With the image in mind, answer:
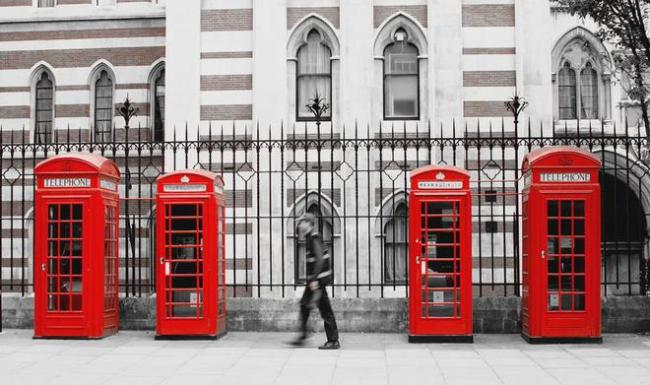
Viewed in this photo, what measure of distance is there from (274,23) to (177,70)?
2.52 m

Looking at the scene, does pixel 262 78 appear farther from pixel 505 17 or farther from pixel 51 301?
pixel 51 301

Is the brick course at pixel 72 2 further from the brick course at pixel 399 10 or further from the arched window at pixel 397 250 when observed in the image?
the arched window at pixel 397 250

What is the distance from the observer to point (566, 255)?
12391mm

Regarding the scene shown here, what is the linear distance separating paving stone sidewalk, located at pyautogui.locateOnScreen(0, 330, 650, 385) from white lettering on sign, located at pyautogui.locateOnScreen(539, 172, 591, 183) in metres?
2.32

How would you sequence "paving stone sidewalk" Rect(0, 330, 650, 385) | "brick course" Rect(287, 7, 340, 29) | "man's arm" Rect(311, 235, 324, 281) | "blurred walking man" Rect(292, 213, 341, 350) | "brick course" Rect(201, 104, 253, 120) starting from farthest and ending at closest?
1. "brick course" Rect(287, 7, 340, 29)
2. "brick course" Rect(201, 104, 253, 120)
3. "man's arm" Rect(311, 235, 324, 281)
4. "blurred walking man" Rect(292, 213, 341, 350)
5. "paving stone sidewalk" Rect(0, 330, 650, 385)

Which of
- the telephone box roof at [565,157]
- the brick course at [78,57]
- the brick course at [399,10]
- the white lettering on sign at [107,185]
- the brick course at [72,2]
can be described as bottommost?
the white lettering on sign at [107,185]

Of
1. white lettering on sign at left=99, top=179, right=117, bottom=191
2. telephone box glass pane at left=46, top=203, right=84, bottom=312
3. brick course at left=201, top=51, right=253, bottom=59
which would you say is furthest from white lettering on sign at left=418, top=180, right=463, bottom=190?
brick course at left=201, top=51, right=253, bottom=59

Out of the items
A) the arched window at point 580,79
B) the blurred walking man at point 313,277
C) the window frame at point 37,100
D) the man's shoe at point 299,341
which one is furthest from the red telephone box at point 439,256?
the window frame at point 37,100

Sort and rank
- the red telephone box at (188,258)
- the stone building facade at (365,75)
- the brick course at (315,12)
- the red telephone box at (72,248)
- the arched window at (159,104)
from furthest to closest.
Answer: the arched window at (159,104) < the brick course at (315,12) < the stone building facade at (365,75) < the red telephone box at (72,248) < the red telephone box at (188,258)

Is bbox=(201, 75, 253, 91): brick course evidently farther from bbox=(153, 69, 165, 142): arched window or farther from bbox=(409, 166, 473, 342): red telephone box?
bbox=(409, 166, 473, 342): red telephone box

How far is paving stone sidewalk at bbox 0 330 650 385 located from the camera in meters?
9.78

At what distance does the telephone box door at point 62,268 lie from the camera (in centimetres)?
1283

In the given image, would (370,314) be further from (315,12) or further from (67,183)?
(315,12)

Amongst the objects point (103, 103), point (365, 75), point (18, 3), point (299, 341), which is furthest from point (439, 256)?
point (18, 3)
